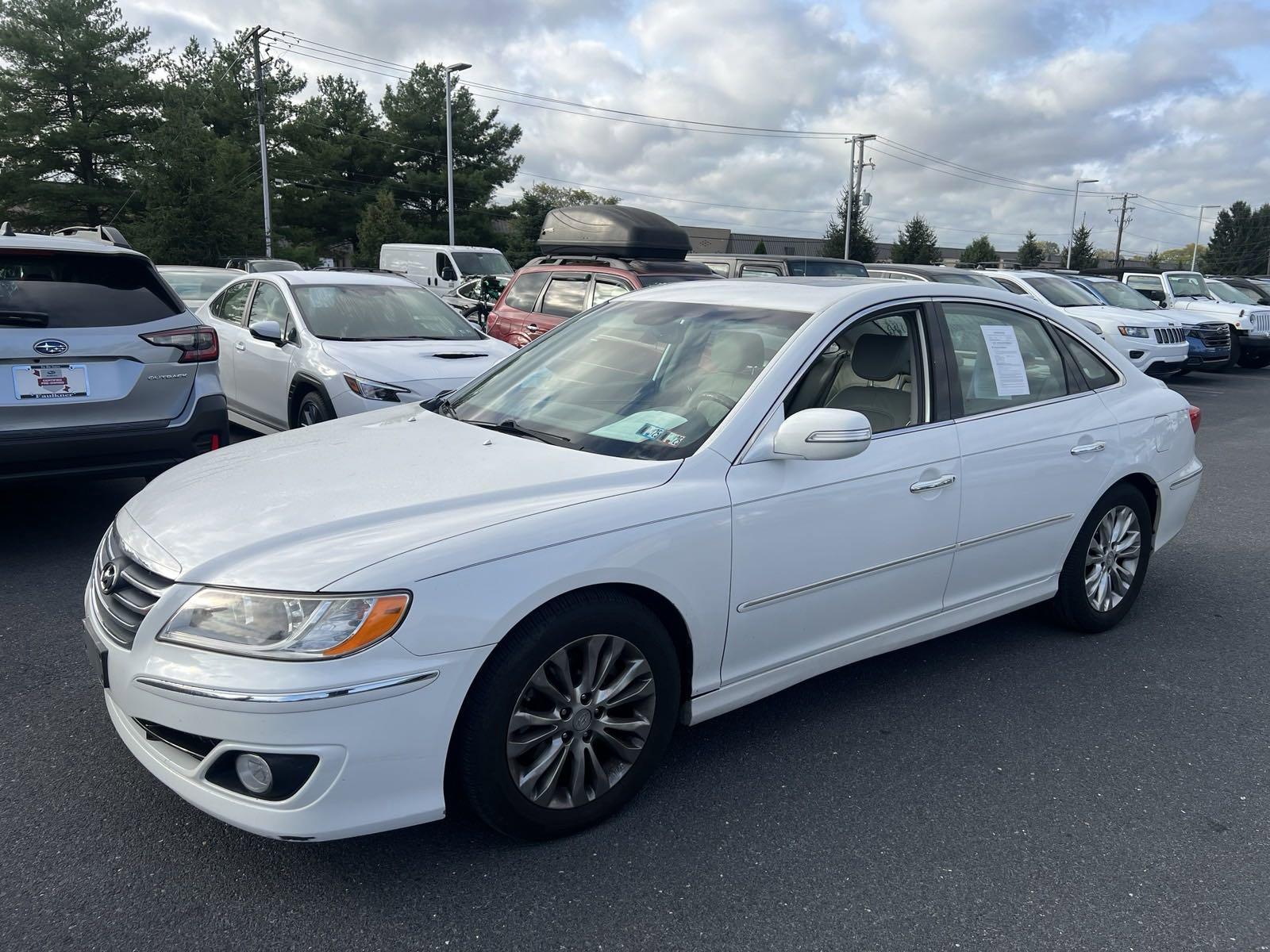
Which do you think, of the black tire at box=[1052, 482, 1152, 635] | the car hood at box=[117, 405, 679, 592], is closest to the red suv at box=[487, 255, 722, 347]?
the black tire at box=[1052, 482, 1152, 635]

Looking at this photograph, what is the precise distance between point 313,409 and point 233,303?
7.56 ft

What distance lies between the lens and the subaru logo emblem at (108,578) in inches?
112

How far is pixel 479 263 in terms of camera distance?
24.8m

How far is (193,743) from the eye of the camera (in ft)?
8.24

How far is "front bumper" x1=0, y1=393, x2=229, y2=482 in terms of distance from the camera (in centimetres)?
498

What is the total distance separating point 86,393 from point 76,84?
40239 mm

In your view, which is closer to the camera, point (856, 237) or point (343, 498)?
point (343, 498)

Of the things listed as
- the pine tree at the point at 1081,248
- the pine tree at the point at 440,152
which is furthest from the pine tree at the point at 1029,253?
the pine tree at the point at 440,152

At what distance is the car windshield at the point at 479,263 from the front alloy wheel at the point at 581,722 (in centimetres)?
2247

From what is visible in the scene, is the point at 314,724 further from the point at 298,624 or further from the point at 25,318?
the point at 25,318

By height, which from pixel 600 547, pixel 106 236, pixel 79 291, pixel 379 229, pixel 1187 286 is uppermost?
pixel 379 229

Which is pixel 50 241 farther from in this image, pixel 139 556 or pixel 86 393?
pixel 139 556

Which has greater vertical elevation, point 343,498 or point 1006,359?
point 1006,359

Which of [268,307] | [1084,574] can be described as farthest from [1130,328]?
[268,307]
